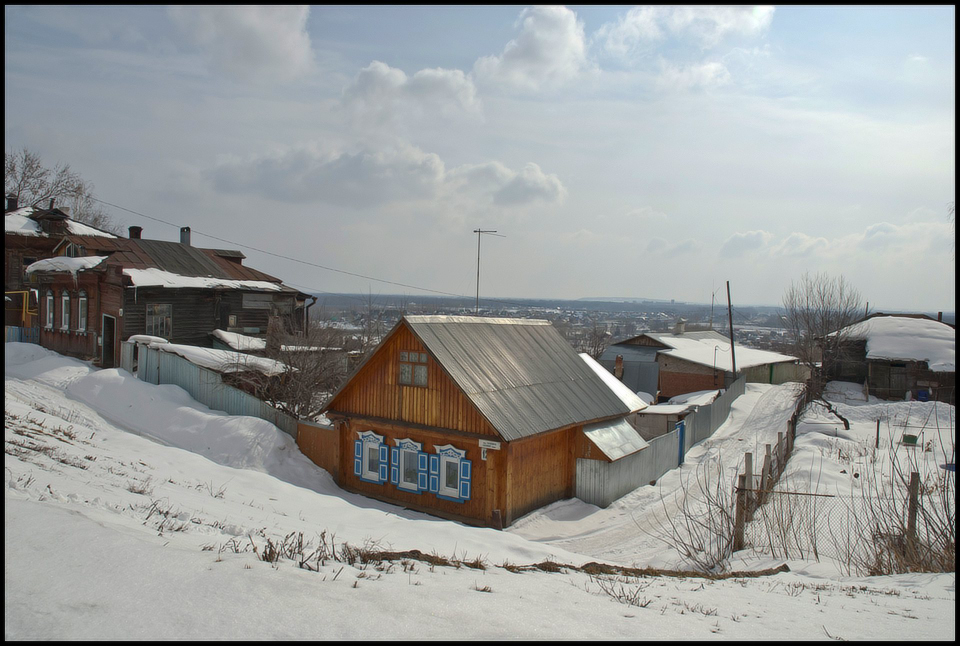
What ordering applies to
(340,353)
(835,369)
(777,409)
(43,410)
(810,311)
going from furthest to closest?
(810,311)
(835,369)
(777,409)
(340,353)
(43,410)

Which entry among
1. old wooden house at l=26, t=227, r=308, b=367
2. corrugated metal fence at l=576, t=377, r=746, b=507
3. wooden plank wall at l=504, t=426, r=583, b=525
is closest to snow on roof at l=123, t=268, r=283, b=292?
old wooden house at l=26, t=227, r=308, b=367

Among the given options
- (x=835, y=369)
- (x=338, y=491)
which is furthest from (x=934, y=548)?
(x=835, y=369)

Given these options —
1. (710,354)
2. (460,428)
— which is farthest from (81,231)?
(710,354)

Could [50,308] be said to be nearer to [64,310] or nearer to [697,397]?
[64,310]

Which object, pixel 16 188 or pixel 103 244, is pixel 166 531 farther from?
pixel 16 188

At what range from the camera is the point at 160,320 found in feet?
91.2

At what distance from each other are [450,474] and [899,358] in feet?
97.2

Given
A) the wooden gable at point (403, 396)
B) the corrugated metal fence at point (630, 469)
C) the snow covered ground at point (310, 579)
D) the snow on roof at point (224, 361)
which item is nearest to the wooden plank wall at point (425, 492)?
the wooden gable at point (403, 396)

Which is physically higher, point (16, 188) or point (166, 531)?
point (16, 188)

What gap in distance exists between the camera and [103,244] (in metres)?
32.2

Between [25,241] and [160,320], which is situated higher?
[25,241]

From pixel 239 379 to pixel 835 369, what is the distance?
3431 cm

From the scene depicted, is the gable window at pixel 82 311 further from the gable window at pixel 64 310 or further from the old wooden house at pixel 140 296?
the gable window at pixel 64 310

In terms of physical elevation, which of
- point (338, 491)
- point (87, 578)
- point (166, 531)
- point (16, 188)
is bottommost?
point (338, 491)
